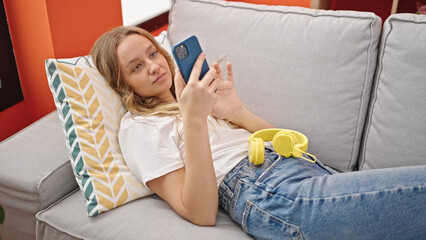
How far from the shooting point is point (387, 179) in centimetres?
95

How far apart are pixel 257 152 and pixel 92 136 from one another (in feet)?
1.58

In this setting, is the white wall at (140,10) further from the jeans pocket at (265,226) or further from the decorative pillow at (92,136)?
the jeans pocket at (265,226)

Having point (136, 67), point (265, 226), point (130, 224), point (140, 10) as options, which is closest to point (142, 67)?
point (136, 67)

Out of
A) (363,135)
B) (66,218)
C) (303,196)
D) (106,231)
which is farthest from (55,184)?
(363,135)

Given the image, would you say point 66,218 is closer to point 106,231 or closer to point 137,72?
point 106,231

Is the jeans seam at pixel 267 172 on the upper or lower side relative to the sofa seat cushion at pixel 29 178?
upper

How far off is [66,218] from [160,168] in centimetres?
30

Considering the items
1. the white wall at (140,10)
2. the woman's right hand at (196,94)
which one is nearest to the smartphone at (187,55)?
the woman's right hand at (196,94)

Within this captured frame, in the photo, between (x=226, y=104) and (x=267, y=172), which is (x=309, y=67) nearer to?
(x=226, y=104)

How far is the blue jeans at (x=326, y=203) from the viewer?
0.91m

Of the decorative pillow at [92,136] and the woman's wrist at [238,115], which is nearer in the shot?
the decorative pillow at [92,136]

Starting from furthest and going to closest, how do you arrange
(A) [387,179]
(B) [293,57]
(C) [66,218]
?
(B) [293,57], (C) [66,218], (A) [387,179]

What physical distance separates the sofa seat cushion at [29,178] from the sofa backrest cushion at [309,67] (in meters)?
0.65

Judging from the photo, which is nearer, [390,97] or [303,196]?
[303,196]
